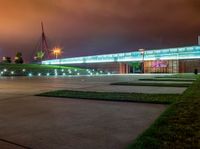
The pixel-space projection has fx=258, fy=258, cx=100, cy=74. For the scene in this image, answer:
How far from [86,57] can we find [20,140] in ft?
275

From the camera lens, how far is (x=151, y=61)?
235 ft

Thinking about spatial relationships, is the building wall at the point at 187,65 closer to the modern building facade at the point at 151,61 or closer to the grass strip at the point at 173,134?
the modern building facade at the point at 151,61

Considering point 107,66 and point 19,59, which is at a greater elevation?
point 19,59

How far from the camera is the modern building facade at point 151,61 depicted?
65125 millimetres

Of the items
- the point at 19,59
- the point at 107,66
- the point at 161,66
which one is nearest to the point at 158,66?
the point at 161,66

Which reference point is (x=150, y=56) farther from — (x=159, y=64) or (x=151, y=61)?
(x=159, y=64)

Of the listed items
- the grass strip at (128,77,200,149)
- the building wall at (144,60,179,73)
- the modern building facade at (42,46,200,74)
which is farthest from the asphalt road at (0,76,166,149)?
the building wall at (144,60,179,73)

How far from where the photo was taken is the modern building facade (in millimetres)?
65125

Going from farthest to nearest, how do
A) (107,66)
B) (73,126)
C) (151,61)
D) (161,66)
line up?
1. (107,66)
2. (151,61)
3. (161,66)
4. (73,126)

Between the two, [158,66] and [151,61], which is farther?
[151,61]

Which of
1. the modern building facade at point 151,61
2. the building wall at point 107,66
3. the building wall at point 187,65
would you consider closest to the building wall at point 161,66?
the modern building facade at point 151,61

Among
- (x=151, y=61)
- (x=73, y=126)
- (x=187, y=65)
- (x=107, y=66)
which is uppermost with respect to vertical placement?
(x=151, y=61)

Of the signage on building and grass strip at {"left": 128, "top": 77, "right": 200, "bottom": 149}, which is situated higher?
the signage on building

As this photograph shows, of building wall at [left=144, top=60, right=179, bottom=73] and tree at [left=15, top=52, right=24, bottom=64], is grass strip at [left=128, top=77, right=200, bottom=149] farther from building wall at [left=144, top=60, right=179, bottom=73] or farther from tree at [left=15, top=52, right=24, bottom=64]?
tree at [left=15, top=52, right=24, bottom=64]
